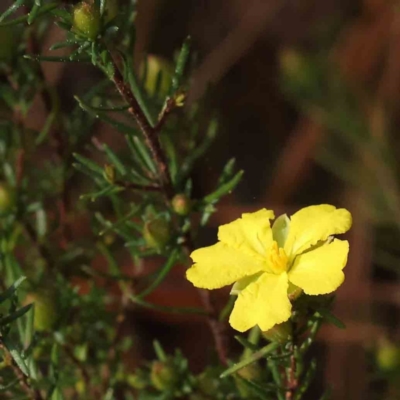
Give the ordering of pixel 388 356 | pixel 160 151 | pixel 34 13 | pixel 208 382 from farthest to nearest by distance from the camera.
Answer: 1. pixel 388 356
2. pixel 208 382
3. pixel 160 151
4. pixel 34 13

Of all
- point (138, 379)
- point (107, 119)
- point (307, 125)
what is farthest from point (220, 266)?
point (307, 125)

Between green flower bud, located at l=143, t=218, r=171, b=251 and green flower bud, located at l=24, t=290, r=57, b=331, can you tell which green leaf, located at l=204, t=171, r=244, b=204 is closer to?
green flower bud, located at l=143, t=218, r=171, b=251

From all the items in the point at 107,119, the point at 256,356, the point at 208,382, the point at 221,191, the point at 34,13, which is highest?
the point at 34,13

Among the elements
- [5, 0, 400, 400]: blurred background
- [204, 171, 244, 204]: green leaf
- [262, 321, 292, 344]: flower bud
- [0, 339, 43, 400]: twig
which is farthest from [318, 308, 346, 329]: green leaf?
[5, 0, 400, 400]: blurred background

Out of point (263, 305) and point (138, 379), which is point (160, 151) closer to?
point (263, 305)

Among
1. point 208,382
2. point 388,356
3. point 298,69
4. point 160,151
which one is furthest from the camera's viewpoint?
point 298,69

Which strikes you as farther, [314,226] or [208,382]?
[208,382]

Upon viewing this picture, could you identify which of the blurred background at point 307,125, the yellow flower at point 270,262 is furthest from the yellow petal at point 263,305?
the blurred background at point 307,125

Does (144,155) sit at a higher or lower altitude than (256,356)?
higher

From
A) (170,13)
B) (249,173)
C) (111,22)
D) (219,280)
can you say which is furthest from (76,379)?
(170,13)
